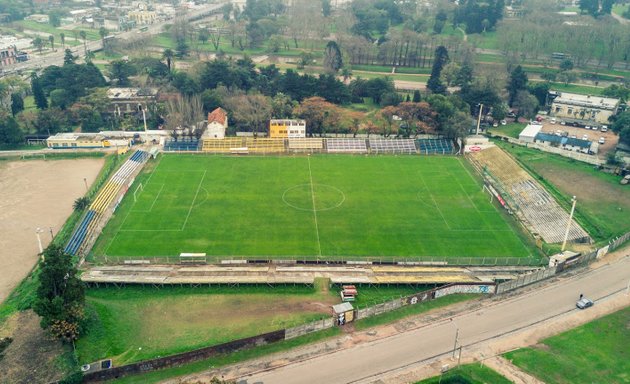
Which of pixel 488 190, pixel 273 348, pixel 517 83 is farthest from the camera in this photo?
pixel 517 83

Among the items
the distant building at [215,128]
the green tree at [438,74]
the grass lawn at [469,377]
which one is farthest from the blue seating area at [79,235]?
the green tree at [438,74]

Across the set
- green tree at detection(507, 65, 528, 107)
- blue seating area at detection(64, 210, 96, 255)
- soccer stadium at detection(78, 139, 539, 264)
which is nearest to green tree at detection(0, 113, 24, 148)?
soccer stadium at detection(78, 139, 539, 264)

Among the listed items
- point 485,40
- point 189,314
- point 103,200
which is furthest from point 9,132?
point 485,40

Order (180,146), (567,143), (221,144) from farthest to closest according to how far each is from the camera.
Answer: (221,144) → (567,143) → (180,146)

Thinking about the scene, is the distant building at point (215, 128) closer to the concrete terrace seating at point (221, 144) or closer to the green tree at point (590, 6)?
the concrete terrace seating at point (221, 144)

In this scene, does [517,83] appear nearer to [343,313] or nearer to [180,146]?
[180,146]
